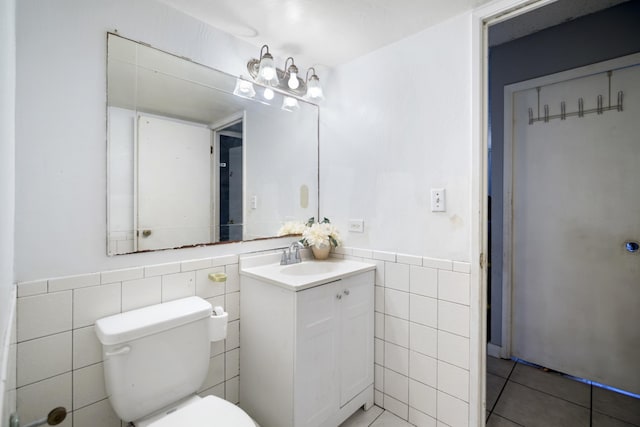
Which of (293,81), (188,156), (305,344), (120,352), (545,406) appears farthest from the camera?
(293,81)

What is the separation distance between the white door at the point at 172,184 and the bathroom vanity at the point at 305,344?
39 centimetres

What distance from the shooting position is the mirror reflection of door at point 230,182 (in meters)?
1.63

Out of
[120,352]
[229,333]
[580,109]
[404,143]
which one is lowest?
[229,333]

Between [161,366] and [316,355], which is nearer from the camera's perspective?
[161,366]

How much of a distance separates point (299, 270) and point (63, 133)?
1263mm

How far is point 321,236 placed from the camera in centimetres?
190

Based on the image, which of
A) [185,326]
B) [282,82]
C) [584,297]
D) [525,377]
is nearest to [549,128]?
[584,297]

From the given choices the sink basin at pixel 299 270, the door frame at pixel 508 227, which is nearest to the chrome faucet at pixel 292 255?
the sink basin at pixel 299 270

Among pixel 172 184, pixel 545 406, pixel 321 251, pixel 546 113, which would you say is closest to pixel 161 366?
pixel 172 184

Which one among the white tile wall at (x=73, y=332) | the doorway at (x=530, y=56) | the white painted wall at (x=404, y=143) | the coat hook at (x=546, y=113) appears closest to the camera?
the white tile wall at (x=73, y=332)

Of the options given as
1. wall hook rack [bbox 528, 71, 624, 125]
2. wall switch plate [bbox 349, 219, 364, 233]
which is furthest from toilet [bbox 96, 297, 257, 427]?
wall hook rack [bbox 528, 71, 624, 125]

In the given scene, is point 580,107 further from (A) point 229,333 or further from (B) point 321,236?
(A) point 229,333

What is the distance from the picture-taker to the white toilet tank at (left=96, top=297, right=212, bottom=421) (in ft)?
3.59

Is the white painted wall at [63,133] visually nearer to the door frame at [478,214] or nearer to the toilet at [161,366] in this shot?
the toilet at [161,366]
